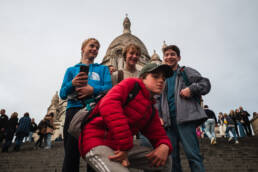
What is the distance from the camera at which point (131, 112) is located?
1.53m

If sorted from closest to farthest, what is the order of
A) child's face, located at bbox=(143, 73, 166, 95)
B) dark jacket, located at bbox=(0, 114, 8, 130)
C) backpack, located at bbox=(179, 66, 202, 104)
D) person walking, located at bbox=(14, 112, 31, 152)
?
child's face, located at bbox=(143, 73, 166, 95), backpack, located at bbox=(179, 66, 202, 104), person walking, located at bbox=(14, 112, 31, 152), dark jacket, located at bbox=(0, 114, 8, 130)

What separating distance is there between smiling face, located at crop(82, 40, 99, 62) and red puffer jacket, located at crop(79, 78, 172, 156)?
1215 mm

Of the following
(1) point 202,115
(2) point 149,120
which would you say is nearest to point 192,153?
(1) point 202,115

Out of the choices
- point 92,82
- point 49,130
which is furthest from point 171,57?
point 49,130

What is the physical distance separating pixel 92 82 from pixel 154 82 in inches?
35.6

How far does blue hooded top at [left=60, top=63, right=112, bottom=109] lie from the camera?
217 cm

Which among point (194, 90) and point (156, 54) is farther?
point (156, 54)

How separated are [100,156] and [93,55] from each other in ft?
5.25

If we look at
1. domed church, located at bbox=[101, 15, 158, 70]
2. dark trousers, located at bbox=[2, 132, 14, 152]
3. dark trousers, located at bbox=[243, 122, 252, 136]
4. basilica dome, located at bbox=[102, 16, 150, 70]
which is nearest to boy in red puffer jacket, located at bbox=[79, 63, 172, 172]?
dark trousers, located at bbox=[2, 132, 14, 152]

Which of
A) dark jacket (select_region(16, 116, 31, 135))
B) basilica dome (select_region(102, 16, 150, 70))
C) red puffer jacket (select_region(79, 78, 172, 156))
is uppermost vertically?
basilica dome (select_region(102, 16, 150, 70))

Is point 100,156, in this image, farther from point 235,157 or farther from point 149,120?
point 235,157

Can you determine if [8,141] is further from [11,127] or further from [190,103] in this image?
[190,103]

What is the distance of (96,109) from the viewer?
153 cm

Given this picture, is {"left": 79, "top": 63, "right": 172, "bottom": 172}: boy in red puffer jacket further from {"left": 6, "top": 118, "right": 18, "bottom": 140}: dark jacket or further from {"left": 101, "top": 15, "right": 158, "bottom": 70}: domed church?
{"left": 101, "top": 15, "right": 158, "bottom": 70}: domed church
